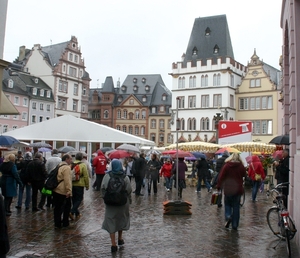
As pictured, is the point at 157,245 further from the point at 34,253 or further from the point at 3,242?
the point at 3,242

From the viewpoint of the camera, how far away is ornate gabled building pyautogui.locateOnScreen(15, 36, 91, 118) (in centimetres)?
6344

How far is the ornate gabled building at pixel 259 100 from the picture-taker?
181 ft

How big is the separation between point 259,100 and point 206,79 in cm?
823

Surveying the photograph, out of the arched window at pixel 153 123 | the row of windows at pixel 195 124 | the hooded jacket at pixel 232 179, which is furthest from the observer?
the arched window at pixel 153 123

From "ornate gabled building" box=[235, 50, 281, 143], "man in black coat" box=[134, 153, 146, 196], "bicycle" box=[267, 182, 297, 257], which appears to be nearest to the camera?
"bicycle" box=[267, 182, 297, 257]

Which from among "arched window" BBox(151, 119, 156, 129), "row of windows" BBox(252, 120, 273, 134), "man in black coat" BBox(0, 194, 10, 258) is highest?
"arched window" BBox(151, 119, 156, 129)

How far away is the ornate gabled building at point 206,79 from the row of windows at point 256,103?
128cm

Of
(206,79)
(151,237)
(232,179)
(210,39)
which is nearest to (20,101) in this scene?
(206,79)

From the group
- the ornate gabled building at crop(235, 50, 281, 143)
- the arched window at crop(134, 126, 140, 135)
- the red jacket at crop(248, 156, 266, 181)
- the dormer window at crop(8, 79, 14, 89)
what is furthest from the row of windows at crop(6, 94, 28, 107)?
the red jacket at crop(248, 156, 266, 181)

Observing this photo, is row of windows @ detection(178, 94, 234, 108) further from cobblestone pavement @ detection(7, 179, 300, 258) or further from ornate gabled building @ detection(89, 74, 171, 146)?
cobblestone pavement @ detection(7, 179, 300, 258)

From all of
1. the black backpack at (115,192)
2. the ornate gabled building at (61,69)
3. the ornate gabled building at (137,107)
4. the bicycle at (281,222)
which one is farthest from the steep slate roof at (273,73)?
the black backpack at (115,192)

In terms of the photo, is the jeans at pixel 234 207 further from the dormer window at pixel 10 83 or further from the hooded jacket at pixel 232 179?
the dormer window at pixel 10 83

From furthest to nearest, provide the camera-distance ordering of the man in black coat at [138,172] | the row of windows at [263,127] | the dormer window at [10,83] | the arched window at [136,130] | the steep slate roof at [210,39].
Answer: the arched window at [136,130], the steep slate roof at [210,39], the dormer window at [10,83], the row of windows at [263,127], the man in black coat at [138,172]

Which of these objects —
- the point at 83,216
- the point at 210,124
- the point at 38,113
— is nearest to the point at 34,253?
the point at 83,216
